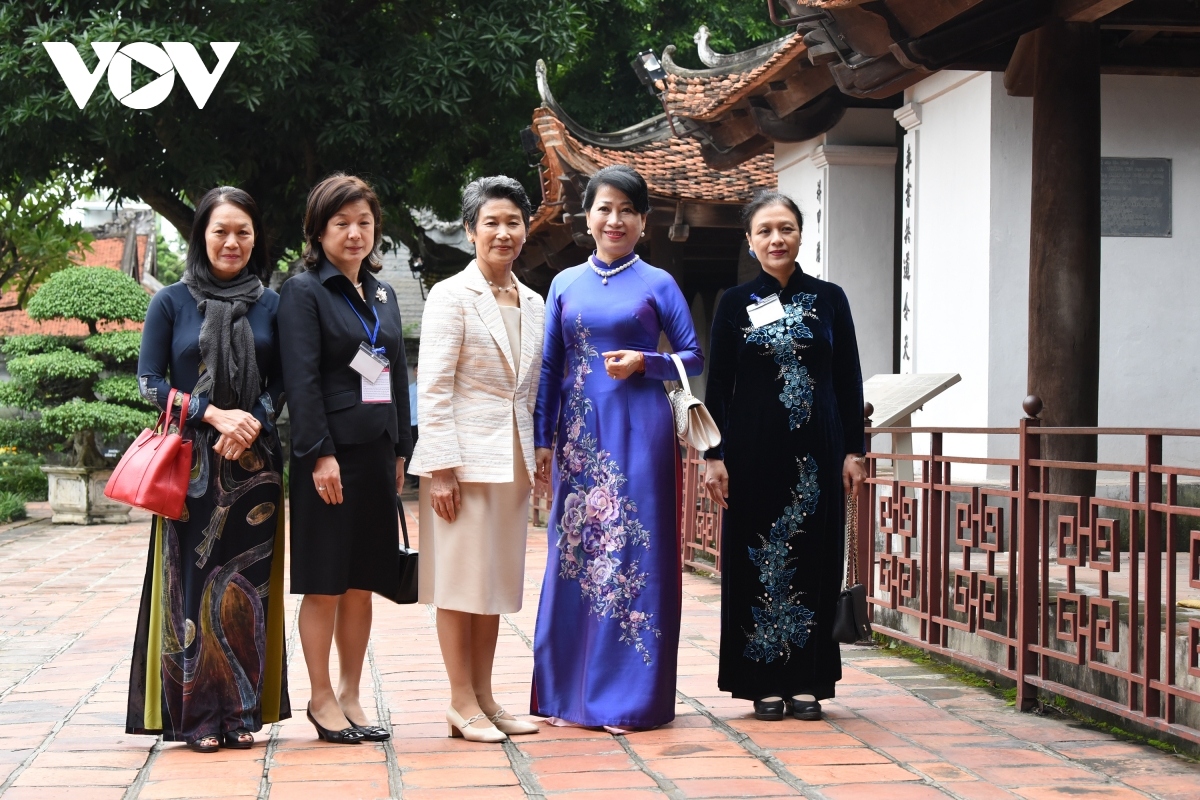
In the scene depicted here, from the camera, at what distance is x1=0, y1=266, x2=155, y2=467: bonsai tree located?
14.0 m

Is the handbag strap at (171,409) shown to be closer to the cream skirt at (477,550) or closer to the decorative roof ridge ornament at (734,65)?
the cream skirt at (477,550)

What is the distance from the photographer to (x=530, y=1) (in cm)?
1559

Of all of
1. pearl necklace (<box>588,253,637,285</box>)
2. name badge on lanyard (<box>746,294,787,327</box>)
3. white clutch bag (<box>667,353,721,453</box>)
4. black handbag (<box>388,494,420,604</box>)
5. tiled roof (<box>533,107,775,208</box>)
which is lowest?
black handbag (<box>388,494,420,604</box>)

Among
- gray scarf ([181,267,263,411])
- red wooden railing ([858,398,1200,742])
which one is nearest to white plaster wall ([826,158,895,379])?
red wooden railing ([858,398,1200,742])

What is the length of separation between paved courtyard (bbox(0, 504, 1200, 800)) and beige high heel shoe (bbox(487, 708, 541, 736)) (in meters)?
0.05

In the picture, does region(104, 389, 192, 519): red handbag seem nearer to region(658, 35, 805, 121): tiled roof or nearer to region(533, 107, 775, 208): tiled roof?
region(658, 35, 805, 121): tiled roof

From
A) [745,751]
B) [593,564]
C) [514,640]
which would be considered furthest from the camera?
[514,640]

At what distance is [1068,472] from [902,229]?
135 inches

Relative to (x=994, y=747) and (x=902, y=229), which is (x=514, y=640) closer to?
(x=994, y=747)

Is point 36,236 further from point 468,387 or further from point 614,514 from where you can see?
point 614,514

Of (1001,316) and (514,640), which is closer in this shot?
(514,640)

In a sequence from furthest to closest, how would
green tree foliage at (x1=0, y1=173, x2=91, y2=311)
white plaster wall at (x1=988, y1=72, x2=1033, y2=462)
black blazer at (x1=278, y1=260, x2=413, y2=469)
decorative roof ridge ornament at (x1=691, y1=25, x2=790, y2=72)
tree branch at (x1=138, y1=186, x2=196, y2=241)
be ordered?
green tree foliage at (x1=0, y1=173, x2=91, y2=311) < tree branch at (x1=138, y1=186, x2=196, y2=241) < decorative roof ridge ornament at (x1=691, y1=25, x2=790, y2=72) < white plaster wall at (x1=988, y1=72, x2=1033, y2=462) < black blazer at (x1=278, y1=260, x2=413, y2=469)

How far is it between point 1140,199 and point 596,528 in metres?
4.87

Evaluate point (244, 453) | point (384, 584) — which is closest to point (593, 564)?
point (384, 584)
